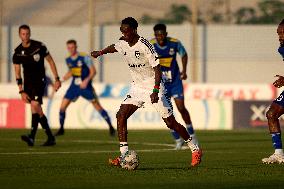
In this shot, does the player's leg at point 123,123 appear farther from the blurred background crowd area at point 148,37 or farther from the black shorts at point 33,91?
the blurred background crowd area at point 148,37

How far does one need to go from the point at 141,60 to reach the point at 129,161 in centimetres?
160

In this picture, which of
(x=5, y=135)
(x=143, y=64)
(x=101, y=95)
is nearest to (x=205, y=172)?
(x=143, y=64)

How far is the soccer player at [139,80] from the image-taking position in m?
16.1

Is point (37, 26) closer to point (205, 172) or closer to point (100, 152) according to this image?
point (100, 152)

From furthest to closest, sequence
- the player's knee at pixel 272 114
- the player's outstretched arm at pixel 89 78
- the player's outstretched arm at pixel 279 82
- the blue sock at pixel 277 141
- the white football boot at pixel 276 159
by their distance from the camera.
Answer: the player's outstretched arm at pixel 89 78, the blue sock at pixel 277 141, the player's knee at pixel 272 114, the white football boot at pixel 276 159, the player's outstretched arm at pixel 279 82

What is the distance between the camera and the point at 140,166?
1662cm

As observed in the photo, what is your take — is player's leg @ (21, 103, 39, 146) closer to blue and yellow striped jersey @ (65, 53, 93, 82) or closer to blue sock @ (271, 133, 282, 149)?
blue sock @ (271, 133, 282, 149)

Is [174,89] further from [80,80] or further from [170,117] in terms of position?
[80,80]

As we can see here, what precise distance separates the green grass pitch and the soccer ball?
0.13 meters

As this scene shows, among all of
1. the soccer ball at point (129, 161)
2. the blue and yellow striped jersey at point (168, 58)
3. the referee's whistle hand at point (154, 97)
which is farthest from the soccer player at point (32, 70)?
the soccer ball at point (129, 161)

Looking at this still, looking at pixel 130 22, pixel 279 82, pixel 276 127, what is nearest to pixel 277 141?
pixel 276 127

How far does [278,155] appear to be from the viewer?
17281mm

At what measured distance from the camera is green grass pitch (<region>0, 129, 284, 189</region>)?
13625mm

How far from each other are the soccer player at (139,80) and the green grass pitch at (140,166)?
67 centimetres
